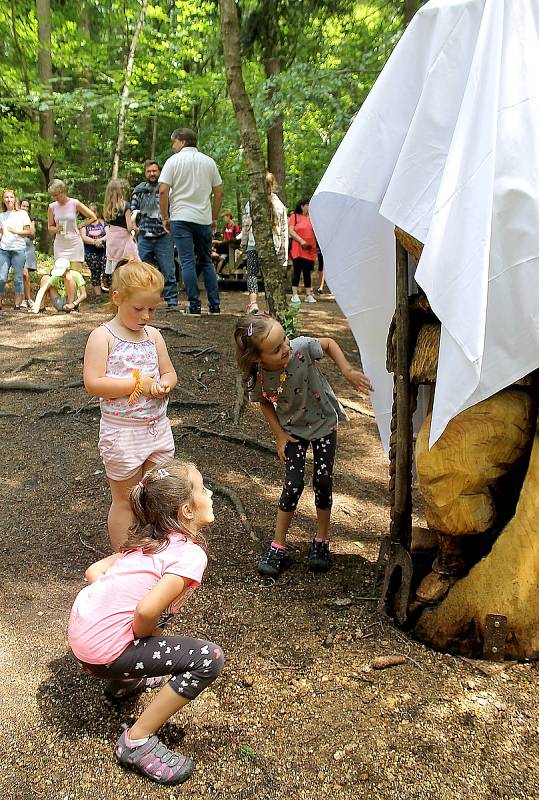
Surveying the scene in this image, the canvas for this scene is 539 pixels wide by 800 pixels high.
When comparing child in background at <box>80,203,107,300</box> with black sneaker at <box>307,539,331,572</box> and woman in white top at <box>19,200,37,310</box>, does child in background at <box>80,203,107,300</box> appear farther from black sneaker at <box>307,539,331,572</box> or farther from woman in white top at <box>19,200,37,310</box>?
black sneaker at <box>307,539,331,572</box>

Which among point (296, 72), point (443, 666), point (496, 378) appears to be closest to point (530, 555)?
point (443, 666)

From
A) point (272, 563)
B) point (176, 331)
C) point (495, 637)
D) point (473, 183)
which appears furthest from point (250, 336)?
point (176, 331)

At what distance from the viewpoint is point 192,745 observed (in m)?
2.23

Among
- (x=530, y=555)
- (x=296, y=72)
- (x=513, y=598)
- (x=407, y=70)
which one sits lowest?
(x=513, y=598)

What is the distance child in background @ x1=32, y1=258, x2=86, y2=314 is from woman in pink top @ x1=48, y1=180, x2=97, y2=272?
0.53 feet

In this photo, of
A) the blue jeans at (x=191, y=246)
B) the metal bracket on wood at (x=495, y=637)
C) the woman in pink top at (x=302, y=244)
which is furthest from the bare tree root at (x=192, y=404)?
the woman in pink top at (x=302, y=244)

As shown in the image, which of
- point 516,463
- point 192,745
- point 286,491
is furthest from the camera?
point 286,491

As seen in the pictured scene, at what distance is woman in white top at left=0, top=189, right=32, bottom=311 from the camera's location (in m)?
9.98

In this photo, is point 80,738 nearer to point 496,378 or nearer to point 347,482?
point 496,378

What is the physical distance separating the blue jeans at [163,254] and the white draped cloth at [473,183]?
6.40 m

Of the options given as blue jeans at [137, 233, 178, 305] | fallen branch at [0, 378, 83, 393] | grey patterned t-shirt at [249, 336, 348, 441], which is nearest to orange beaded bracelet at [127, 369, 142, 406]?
grey patterned t-shirt at [249, 336, 348, 441]

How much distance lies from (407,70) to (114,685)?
242cm

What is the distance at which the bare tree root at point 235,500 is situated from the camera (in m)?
3.85

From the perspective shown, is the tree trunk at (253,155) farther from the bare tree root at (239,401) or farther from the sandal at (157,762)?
the sandal at (157,762)
